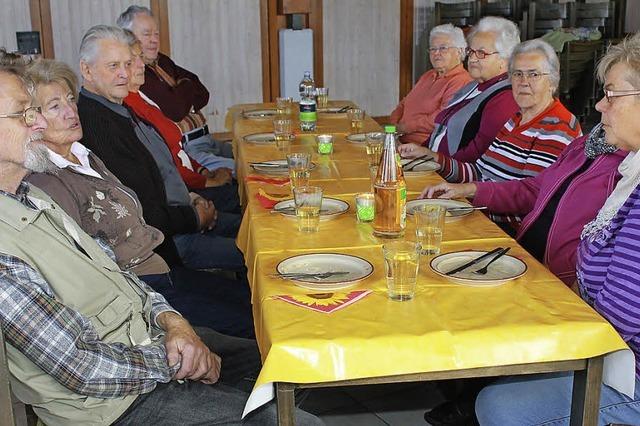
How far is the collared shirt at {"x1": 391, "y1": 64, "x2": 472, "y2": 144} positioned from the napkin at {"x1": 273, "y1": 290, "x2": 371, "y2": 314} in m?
2.86

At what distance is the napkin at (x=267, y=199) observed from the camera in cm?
240

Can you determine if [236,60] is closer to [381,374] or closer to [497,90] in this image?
[497,90]

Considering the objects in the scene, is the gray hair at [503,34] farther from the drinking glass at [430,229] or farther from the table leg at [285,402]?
the table leg at [285,402]

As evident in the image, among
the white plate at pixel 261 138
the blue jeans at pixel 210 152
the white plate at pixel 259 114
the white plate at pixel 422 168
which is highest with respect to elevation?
the white plate at pixel 259 114

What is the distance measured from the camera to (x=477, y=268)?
1790mm

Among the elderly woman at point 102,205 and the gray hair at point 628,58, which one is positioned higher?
the gray hair at point 628,58

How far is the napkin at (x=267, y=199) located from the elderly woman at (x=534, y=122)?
2.79 ft

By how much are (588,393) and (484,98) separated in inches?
83.8

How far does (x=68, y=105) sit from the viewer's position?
237 cm

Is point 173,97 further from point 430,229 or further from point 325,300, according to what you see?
point 325,300

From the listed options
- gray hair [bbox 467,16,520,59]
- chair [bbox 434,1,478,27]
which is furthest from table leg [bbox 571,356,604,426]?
chair [bbox 434,1,478,27]

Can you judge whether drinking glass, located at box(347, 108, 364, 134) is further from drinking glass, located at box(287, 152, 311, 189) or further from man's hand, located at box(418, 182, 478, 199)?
man's hand, located at box(418, 182, 478, 199)

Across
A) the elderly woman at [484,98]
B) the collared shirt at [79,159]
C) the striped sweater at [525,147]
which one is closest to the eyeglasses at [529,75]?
the striped sweater at [525,147]

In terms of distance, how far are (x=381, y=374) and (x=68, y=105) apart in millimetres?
1469
